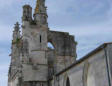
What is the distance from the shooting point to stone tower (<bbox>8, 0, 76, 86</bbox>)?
2180 cm

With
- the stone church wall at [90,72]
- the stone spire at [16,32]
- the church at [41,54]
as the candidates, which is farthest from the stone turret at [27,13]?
the stone church wall at [90,72]

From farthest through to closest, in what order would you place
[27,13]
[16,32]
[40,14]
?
[16,32], [27,13], [40,14]

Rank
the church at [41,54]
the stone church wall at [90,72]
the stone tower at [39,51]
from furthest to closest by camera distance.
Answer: the stone tower at [39,51] → the church at [41,54] → the stone church wall at [90,72]

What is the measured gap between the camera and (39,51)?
22938mm

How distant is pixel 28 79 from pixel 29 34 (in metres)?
5.00

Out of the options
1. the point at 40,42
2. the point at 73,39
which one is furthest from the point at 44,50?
the point at 73,39

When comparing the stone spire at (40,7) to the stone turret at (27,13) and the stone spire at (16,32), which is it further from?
the stone spire at (16,32)

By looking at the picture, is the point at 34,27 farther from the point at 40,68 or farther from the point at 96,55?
the point at 96,55

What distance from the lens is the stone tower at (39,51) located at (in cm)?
2180

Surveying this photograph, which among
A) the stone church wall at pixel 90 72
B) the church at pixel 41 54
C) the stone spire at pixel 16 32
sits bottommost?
the stone church wall at pixel 90 72

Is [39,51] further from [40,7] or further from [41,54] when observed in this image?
[40,7]

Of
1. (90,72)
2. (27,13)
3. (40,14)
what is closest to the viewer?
(90,72)

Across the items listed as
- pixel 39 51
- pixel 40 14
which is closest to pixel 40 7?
pixel 40 14

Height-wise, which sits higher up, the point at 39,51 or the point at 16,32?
the point at 16,32
